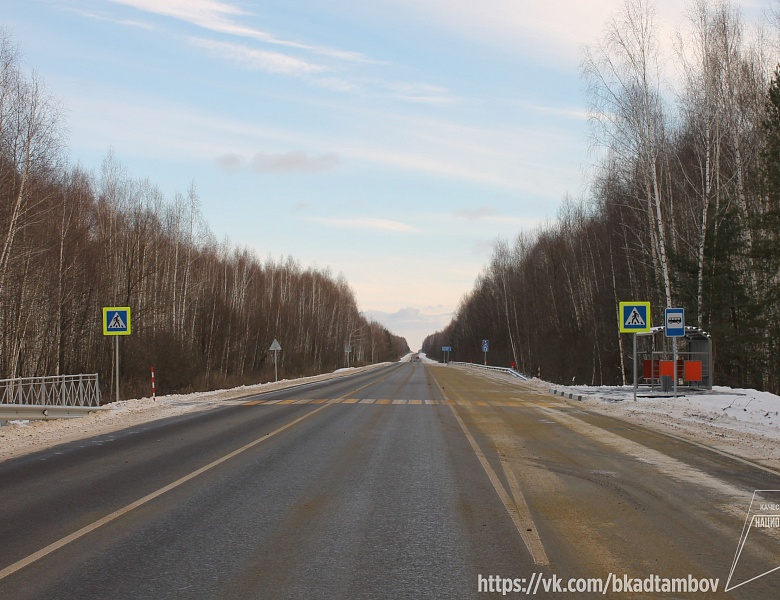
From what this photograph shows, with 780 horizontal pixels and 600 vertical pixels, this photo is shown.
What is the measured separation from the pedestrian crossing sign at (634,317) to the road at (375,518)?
9.91 m

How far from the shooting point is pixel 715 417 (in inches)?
660

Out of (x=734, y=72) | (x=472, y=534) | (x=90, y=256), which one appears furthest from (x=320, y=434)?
(x=734, y=72)

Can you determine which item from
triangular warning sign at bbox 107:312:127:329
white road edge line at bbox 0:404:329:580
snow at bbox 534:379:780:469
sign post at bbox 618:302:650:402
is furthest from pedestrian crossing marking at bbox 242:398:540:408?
white road edge line at bbox 0:404:329:580

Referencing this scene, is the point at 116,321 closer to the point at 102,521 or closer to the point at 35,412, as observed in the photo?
the point at 35,412

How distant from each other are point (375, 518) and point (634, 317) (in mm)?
17688

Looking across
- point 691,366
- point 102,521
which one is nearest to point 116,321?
point 102,521

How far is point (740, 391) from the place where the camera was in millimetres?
21594

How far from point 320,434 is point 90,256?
2714cm

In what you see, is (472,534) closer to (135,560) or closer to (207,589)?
(207,589)

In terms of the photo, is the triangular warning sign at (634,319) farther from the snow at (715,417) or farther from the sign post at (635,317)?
the snow at (715,417)

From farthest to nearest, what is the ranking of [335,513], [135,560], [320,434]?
[320,434], [335,513], [135,560]

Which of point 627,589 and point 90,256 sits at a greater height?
point 90,256

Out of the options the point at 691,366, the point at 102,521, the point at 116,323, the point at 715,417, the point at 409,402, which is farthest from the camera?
the point at 691,366

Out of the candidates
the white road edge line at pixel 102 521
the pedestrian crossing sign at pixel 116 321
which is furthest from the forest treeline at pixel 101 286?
the white road edge line at pixel 102 521
